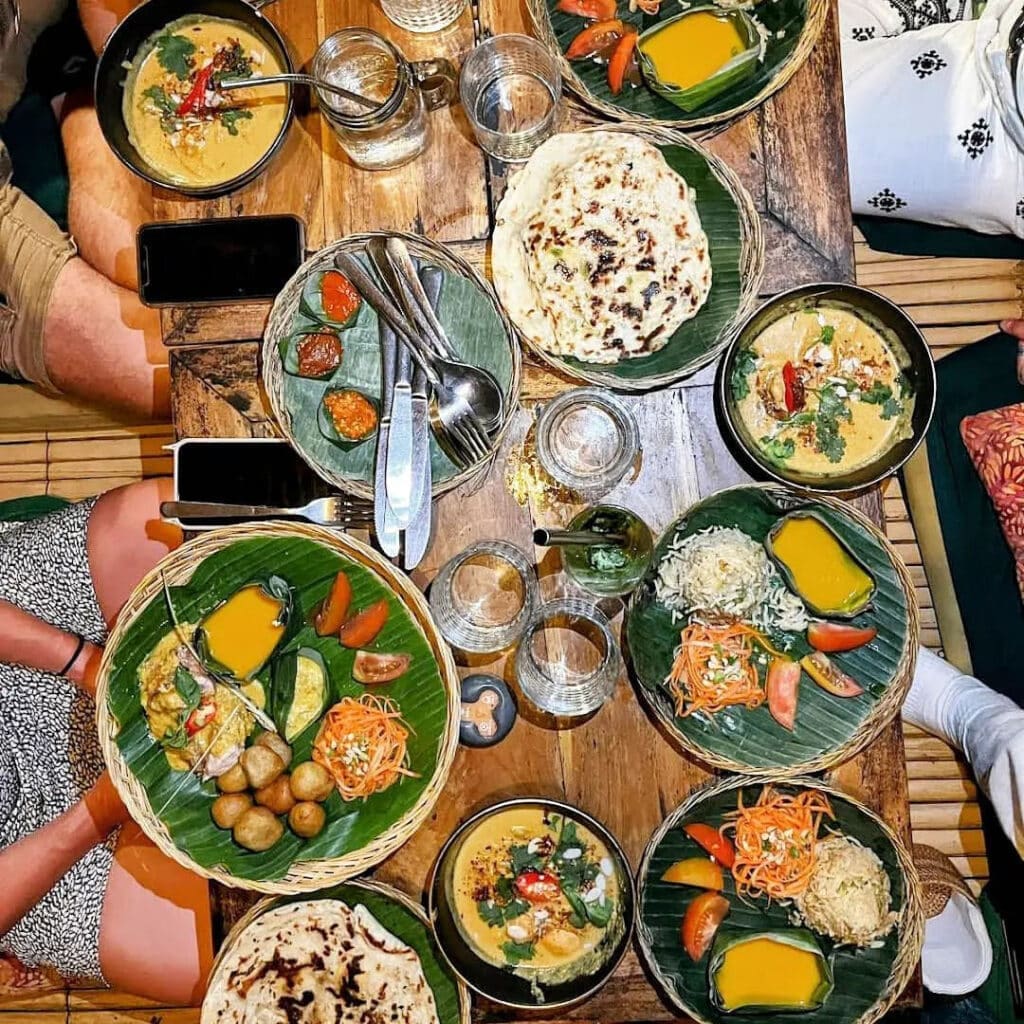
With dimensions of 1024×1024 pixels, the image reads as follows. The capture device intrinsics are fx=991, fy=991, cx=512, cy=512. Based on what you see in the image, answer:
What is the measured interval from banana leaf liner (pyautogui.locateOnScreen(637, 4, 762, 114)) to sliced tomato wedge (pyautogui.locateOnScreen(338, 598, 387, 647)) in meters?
1.33

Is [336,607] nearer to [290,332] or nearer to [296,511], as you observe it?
[296,511]

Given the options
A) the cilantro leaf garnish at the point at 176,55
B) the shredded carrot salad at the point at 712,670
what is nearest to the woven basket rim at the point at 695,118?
the cilantro leaf garnish at the point at 176,55

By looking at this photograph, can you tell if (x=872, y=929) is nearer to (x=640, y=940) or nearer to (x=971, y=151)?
(x=640, y=940)

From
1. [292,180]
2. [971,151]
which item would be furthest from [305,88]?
[971,151]

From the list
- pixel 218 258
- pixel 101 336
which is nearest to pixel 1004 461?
pixel 218 258

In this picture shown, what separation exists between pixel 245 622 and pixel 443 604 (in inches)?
18.0

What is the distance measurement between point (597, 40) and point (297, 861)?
2.00 m

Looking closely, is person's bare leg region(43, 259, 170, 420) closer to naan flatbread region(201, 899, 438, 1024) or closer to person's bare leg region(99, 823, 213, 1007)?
person's bare leg region(99, 823, 213, 1007)

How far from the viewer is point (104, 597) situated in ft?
9.41

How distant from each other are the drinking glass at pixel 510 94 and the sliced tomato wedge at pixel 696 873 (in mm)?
1667

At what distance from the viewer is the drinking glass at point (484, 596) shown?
2273 millimetres

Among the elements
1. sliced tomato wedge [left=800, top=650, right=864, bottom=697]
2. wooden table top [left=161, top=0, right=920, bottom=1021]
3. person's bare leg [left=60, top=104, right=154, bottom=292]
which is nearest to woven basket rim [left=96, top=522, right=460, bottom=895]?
wooden table top [left=161, top=0, right=920, bottom=1021]

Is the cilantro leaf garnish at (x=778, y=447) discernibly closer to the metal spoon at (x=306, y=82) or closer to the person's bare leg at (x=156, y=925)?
the metal spoon at (x=306, y=82)

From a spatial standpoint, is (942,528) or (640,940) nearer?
(640,940)
